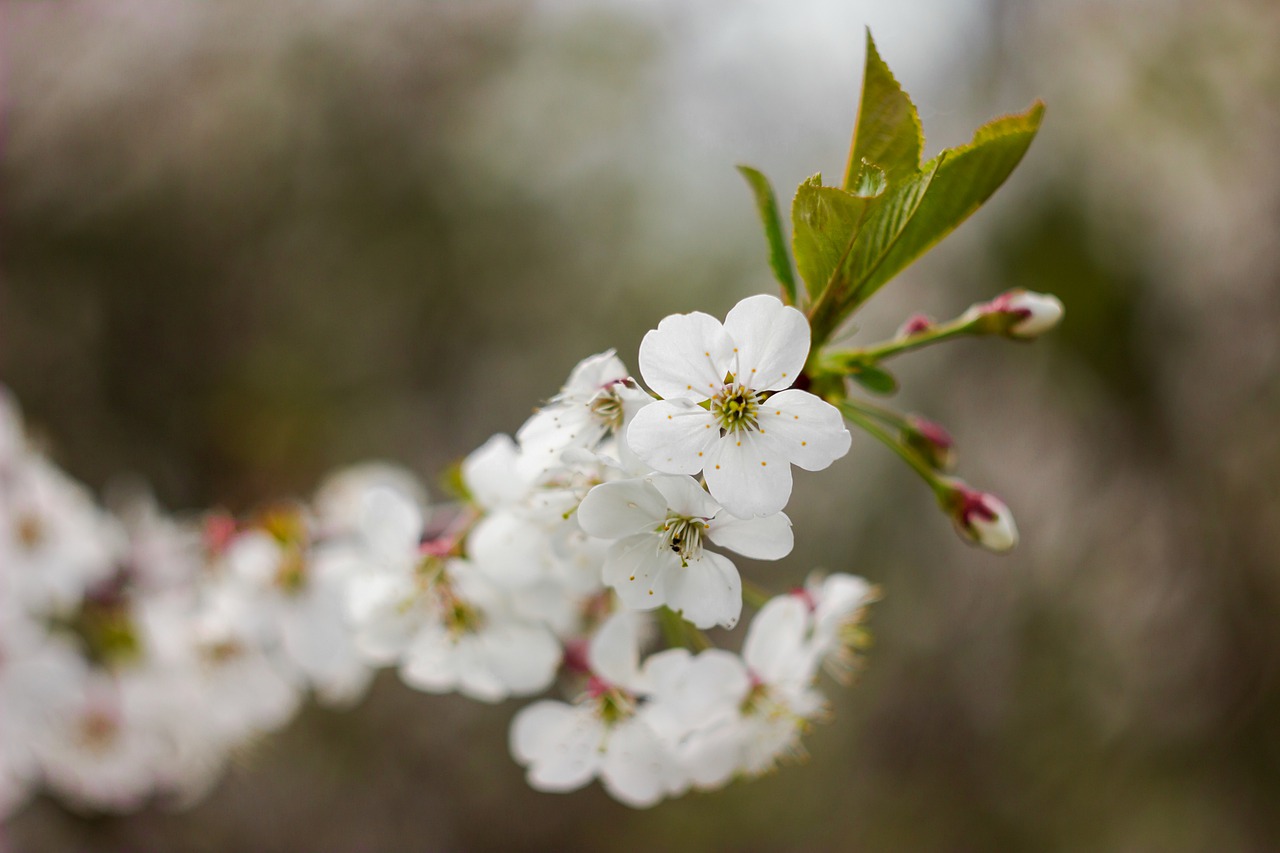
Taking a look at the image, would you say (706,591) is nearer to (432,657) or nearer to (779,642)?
(779,642)

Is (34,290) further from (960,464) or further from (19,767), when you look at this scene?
(960,464)

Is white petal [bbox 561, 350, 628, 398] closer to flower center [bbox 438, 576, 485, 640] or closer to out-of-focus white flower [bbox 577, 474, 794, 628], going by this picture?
out-of-focus white flower [bbox 577, 474, 794, 628]

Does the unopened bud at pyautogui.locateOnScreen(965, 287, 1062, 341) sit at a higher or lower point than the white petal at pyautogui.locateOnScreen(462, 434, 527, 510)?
lower

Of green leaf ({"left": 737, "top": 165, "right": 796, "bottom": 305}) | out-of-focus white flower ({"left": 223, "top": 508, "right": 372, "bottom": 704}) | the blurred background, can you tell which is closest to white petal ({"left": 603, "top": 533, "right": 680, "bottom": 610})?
green leaf ({"left": 737, "top": 165, "right": 796, "bottom": 305})

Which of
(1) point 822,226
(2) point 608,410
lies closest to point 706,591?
(2) point 608,410

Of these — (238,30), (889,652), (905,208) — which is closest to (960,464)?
(889,652)

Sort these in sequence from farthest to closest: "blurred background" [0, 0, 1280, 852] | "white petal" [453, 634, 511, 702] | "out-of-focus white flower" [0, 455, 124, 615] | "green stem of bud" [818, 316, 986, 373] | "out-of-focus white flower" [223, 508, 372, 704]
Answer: "blurred background" [0, 0, 1280, 852]
"out-of-focus white flower" [0, 455, 124, 615]
"out-of-focus white flower" [223, 508, 372, 704]
"white petal" [453, 634, 511, 702]
"green stem of bud" [818, 316, 986, 373]

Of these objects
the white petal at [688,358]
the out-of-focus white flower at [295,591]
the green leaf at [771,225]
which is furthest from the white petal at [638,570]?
the out-of-focus white flower at [295,591]
